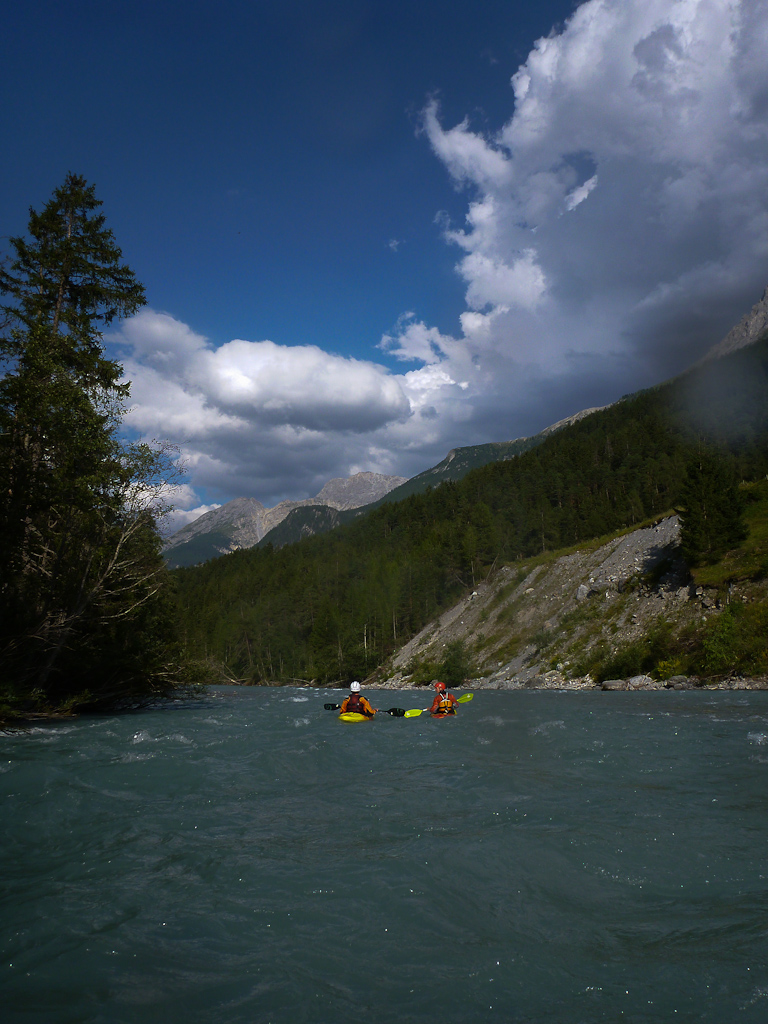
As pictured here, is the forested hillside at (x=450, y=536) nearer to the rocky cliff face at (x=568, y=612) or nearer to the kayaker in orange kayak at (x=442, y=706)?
the rocky cliff face at (x=568, y=612)

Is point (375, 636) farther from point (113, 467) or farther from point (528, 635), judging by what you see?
point (113, 467)

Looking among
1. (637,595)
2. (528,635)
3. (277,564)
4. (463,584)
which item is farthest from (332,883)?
(277,564)

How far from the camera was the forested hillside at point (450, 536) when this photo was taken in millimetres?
83312

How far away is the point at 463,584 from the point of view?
271 feet

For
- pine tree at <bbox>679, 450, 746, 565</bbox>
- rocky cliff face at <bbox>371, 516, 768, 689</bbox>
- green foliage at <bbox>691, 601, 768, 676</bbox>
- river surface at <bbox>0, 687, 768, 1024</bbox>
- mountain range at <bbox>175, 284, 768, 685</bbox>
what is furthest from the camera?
mountain range at <bbox>175, 284, 768, 685</bbox>

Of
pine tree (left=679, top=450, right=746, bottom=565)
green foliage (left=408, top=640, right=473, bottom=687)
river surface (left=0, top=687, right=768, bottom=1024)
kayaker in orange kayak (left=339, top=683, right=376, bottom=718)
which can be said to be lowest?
green foliage (left=408, top=640, right=473, bottom=687)

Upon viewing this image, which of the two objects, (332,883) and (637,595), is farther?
(637,595)

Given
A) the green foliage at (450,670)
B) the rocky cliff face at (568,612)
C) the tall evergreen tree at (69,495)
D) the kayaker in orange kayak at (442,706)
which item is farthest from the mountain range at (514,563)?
the kayaker in orange kayak at (442,706)

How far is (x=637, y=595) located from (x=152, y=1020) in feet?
159

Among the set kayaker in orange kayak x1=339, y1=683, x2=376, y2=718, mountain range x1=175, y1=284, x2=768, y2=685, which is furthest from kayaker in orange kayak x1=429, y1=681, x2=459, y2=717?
mountain range x1=175, y1=284, x2=768, y2=685

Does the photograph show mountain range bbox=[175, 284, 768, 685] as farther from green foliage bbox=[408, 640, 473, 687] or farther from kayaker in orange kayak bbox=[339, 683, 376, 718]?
kayaker in orange kayak bbox=[339, 683, 376, 718]

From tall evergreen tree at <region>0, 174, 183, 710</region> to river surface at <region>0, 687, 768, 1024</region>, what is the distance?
24.4 ft

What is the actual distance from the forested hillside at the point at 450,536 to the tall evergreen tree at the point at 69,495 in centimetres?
4086

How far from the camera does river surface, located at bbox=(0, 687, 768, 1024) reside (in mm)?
4246
